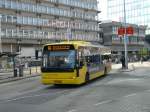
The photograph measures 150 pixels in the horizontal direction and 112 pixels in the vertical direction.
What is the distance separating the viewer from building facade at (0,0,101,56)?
82.7 meters

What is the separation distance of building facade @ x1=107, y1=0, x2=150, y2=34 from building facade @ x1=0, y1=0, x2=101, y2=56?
32984 millimetres

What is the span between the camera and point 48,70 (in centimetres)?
2262

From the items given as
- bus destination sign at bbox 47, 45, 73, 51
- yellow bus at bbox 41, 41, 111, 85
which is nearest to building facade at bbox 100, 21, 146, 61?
yellow bus at bbox 41, 41, 111, 85

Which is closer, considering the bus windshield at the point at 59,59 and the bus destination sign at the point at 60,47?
the bus windshield at the point at 59,59

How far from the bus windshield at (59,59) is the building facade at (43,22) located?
54148mm

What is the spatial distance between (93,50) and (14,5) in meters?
59.2

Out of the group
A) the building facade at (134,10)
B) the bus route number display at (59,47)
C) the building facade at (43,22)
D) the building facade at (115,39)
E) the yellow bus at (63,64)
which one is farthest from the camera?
the building facade at (134,10)

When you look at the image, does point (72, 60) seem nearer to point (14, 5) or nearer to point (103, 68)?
point (103, 68)

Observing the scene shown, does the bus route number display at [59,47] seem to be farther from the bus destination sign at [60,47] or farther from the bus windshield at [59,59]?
the bus windshield at [59,59]

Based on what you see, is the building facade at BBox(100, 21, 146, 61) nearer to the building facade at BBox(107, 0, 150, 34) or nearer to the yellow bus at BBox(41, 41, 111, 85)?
the building facade at BBox(107, 0, 150, 34)

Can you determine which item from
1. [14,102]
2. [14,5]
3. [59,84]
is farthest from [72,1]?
[14,102]

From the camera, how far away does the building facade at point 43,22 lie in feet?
271

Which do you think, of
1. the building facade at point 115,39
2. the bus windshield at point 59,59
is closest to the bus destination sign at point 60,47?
the bus windshield at point 59,59

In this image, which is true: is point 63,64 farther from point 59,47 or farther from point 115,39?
point 115,39
